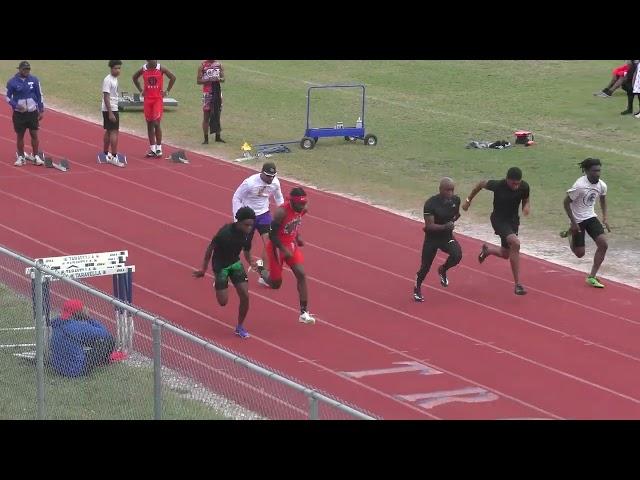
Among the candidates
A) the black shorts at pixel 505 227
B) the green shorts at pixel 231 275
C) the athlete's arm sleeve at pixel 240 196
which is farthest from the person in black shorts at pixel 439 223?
the green shorts at pixel 231 275

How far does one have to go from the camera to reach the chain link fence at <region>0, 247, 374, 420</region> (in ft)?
33.8

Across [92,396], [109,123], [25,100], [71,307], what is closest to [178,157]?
[109,123]

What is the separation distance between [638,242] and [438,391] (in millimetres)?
7740

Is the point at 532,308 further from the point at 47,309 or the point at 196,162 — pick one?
the point at 196,162

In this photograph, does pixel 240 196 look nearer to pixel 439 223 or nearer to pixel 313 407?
pixel 439 223

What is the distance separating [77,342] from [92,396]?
576 millimetres

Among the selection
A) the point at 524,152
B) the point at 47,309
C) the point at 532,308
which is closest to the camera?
the point at 47,309

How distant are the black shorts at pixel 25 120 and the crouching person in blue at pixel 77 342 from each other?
11.3 metres

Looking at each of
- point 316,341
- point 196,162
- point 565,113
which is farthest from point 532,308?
point 565,113

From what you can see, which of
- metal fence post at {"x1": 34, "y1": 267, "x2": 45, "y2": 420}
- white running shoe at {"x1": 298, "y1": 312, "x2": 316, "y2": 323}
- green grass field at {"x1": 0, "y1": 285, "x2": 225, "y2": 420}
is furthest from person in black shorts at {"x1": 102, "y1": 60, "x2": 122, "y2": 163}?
metal fence post at {"x1": 34, "y1": 267, "x2": 45, "y2": 420}

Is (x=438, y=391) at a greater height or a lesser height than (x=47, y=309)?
lesser

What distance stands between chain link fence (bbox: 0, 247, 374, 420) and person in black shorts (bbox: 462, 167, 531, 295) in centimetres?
532

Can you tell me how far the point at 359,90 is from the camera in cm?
3388

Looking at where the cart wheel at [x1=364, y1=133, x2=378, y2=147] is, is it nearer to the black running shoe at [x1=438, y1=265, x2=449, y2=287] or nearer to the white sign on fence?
the black running shoe at [x1=438, y1=265, x2=449, y2=287]
